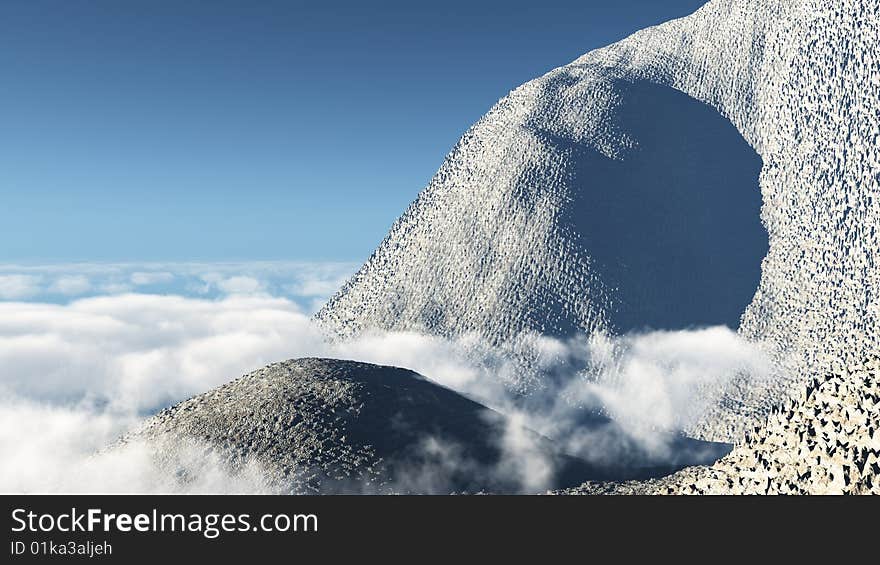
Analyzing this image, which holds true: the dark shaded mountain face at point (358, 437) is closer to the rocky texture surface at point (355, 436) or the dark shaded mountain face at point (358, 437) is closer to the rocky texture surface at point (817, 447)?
the rocky texture surface at point (355, 436)

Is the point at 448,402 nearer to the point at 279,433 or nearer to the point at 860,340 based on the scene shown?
the point at 279,433

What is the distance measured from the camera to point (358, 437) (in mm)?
95312

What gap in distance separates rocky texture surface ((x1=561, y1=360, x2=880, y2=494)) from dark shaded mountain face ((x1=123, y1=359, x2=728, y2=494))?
4100 cm

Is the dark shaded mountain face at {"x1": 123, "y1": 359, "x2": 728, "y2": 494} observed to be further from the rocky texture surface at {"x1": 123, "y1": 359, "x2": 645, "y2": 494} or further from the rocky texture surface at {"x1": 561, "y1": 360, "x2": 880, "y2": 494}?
the rocky texture surface at {"x1": 561, "y1": 360, "x2": 880, "y2": 494}

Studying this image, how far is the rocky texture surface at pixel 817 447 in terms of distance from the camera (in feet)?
146

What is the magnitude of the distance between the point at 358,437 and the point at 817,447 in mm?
57999

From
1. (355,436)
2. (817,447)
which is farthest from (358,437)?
(817,447)

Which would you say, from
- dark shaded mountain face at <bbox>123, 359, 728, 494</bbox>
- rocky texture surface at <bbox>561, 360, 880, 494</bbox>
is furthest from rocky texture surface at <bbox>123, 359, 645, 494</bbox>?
rocky texture surface at <bbox>561, 360, 880, 494</bbox>

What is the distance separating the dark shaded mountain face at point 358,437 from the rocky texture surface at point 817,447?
4100 centimetres

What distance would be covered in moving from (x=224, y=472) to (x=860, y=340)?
167 m

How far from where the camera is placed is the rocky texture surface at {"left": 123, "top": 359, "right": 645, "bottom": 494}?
89.9 meters

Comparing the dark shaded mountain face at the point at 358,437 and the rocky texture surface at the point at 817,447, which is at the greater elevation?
the dark shaded mountain face at the point at 358,437

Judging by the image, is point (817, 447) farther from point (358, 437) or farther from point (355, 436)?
point (355, 436)

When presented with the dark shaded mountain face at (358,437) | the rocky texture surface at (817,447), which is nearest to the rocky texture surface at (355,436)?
the dark shaded mountain face at (358,437)
